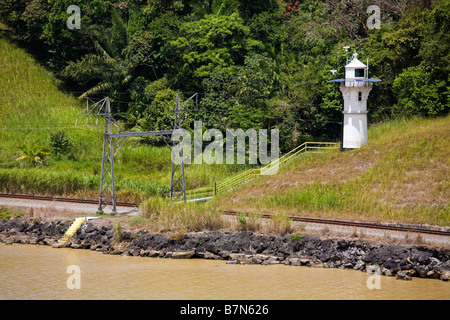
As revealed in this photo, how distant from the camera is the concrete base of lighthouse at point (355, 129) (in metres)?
36.5

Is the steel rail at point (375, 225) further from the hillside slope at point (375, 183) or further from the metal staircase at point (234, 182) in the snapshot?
the metal staircase at point (234, 182)

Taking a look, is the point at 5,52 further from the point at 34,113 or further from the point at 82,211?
the point at 82,211

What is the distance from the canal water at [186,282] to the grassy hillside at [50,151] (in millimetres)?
11634

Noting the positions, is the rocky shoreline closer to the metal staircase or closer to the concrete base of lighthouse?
the metal staircase

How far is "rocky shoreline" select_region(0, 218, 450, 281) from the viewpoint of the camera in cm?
2191

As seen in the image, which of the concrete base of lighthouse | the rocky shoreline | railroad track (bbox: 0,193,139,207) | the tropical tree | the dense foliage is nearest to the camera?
the rocky shoreline

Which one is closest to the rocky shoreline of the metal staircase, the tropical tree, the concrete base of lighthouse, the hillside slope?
the hillside slope

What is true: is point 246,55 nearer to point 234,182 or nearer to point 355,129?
point 355,129

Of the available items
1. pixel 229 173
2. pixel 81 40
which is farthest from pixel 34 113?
pixel 229 173

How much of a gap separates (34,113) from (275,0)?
842 inches

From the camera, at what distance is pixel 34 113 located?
49.0 metres

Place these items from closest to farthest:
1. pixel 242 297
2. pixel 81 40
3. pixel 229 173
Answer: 1. pixel 242 297
2. pixel 229 173
3. pixel 81 40

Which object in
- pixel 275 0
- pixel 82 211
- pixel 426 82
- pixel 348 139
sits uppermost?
pixel 275 0

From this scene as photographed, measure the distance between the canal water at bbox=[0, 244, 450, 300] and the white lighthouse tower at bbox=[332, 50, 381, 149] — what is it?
15.3 m
